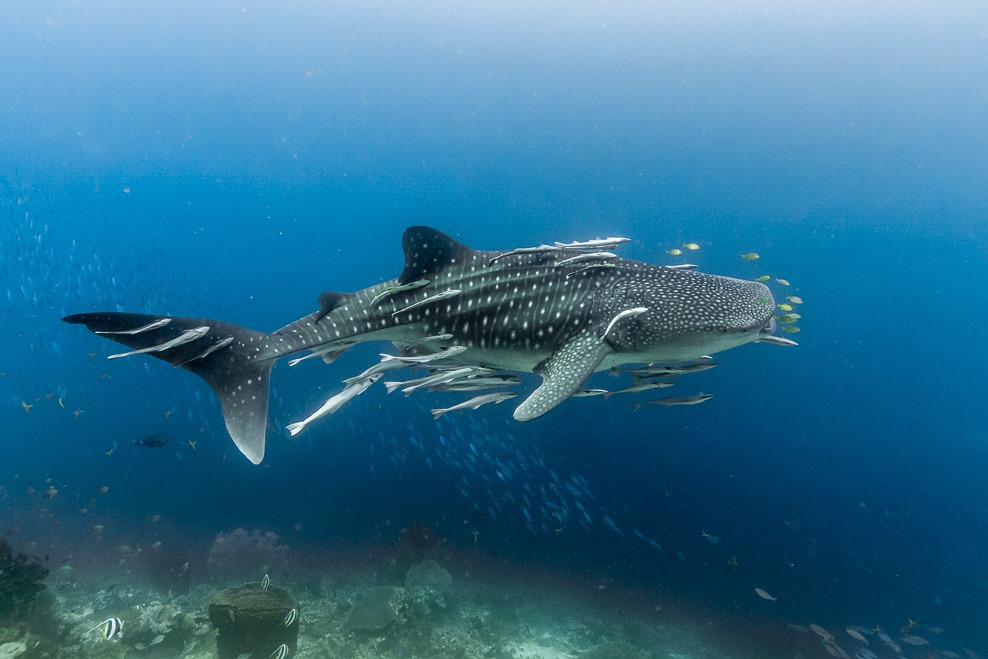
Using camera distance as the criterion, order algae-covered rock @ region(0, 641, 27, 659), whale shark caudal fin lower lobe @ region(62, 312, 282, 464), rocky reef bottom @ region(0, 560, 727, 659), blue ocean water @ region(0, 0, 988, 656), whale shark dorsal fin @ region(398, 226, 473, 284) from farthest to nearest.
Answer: blue ocean water @ region(0, 0, 988, 656) → rocky reef bottom @ region(0, 560, 727, 659) → algae-covered rock @ region(0, 641, 27, 659) → whale shark dorsal fin @ region(398, 226, 473, 284) → whale shark caudal fin lower lobe @ region(62, 312, 282, 464)

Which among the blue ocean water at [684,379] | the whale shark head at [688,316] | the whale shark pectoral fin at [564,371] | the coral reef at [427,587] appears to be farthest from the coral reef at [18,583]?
the whale shark head at [688,316]

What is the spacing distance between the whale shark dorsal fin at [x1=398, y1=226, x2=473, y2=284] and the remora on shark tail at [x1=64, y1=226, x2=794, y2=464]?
11 mm

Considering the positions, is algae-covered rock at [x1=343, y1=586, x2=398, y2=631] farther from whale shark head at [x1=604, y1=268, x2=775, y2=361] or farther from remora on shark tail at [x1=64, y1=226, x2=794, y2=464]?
whale shark head at [x1=604, y1=268, x2=775, y2=361]

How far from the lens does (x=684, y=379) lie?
15156 mm

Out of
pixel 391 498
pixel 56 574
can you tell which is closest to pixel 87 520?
pixel 56 574

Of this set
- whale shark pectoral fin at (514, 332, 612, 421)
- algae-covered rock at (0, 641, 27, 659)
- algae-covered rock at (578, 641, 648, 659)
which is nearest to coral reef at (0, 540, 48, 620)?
algae-covered rock at (0, 641, 27, 659)

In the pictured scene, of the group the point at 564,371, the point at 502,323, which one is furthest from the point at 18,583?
the point at 564,371

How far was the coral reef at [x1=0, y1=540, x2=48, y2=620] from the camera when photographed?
33.4 feet

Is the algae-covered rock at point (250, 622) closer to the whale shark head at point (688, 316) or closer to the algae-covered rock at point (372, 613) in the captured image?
the algae-covered rock at point (372, 613)

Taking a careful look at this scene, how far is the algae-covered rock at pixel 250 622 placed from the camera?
26.3 ft

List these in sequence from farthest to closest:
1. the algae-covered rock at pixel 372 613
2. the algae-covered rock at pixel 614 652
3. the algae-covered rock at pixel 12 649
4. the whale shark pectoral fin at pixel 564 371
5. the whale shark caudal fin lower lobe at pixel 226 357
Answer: the algae-covered rock at pixel 614 652 → the algae-covered rock at pixel 372 613 → the algae-covered rock at pixel 12 649 → the whale shark caudal fin lower lobe at pixel 226 357 → the whale shark pectoral fin at pixel 564 371

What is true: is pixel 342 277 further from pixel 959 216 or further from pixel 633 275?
pixel 959 216

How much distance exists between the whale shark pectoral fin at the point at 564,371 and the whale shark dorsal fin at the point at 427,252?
1.53m

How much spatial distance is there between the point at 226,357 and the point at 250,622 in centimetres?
631
